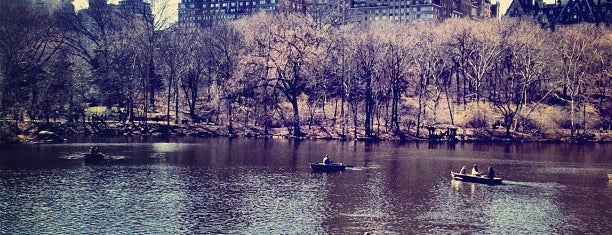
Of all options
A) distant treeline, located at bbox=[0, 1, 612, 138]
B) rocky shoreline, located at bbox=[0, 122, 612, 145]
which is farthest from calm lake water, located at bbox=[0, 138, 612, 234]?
distant treeline, located at bbox=[0, 1, 612, 138]

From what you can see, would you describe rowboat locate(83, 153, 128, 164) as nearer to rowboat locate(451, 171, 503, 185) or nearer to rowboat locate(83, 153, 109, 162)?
rowboat locate(83, 153, 109, 162)

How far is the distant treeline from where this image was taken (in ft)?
411

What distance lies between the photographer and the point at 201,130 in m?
128

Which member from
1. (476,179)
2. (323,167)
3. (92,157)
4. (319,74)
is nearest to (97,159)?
(92,157)

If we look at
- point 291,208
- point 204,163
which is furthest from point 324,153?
point 291,208

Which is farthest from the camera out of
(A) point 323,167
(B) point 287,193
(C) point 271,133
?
(C) point 271,133

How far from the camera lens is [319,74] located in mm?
128250

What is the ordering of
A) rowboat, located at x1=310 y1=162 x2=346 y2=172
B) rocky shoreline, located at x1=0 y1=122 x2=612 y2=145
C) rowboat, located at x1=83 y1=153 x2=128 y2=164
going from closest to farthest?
1. rowboat, located at x1=310 y1=162 x2=346 y2=172
2. rowboat, located at x1=83 y1=153 x2=128 y2=164
3. rocky shoreline, located at x1=0 y1=122 x2=612 y2=145

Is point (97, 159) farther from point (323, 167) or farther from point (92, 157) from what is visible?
point (323, 167)

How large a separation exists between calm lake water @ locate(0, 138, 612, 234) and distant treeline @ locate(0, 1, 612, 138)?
27.2 metres

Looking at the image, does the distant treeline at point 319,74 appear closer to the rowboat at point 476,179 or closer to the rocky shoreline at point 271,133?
the rocky shoreline at point 271,133

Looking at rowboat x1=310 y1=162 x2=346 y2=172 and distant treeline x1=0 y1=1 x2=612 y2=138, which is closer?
rowboat x1=310 y1=162 x2=346 y2=172

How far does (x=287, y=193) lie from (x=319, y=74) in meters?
66.2

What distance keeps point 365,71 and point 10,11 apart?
62.2 metres
